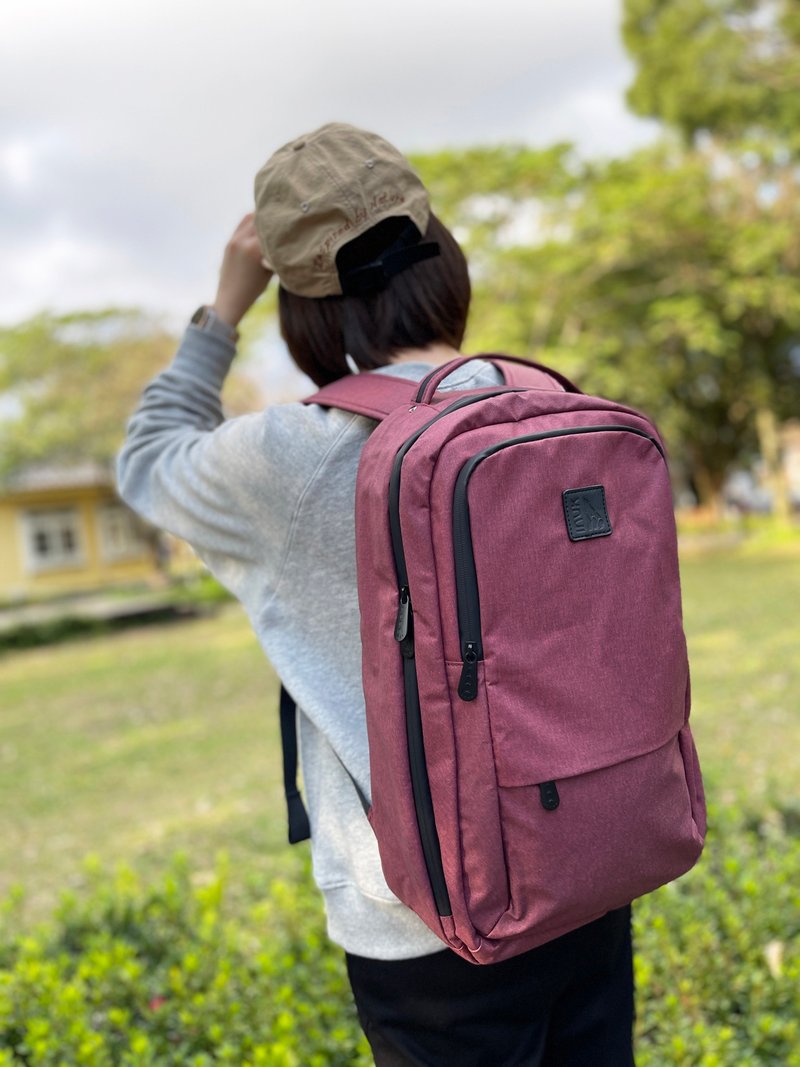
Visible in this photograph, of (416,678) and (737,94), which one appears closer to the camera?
(416,678)

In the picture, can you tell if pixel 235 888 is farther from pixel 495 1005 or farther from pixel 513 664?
pixel 513 664

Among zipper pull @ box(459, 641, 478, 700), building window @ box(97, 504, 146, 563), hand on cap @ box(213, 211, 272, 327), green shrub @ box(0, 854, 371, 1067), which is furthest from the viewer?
building window @ box(97, 504, 146, 563)

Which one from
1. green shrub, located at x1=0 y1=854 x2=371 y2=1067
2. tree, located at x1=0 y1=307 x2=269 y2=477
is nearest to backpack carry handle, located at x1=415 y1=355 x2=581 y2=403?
green shrub, located at x1=0 y1=854 x2=371 y2=1067

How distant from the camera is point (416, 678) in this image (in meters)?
1.00

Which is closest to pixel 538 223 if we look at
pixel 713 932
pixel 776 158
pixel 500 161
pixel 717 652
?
pixel 500 161

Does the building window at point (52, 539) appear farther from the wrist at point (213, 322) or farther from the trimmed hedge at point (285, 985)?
the wrist at point (213, 322)

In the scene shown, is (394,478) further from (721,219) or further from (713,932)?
(721,219)

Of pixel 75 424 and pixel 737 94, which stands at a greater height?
pixel 737 94

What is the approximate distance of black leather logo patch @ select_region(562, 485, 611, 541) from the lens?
100 cm

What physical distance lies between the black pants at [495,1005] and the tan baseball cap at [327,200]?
835 mm

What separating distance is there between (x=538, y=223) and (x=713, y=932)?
13.7 m

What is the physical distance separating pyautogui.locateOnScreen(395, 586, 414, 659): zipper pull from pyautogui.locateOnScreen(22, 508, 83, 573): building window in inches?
1118

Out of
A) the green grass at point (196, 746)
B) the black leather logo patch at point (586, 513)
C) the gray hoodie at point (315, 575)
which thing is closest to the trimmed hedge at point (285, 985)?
the green grass at point (196, 746)

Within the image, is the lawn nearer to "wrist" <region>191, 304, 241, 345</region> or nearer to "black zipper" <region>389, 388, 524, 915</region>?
"black zipper" <region>389, 388, 524, 915</region>
